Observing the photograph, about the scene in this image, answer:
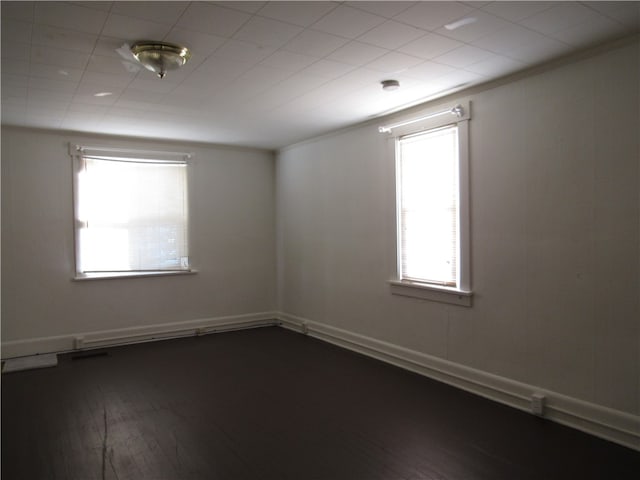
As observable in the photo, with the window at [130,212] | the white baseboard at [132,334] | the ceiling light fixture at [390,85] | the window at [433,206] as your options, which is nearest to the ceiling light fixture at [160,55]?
the ceiling light fixture at [390,85]

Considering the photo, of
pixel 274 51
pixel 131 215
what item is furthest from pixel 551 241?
pixel 131 215

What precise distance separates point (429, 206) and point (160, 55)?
2.56m

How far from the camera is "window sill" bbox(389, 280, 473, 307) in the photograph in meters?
3.87

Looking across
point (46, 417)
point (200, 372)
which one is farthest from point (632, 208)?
point (46, 417)

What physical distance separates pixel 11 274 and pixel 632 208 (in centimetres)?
568

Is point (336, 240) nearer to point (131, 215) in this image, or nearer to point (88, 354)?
point (131, 215)

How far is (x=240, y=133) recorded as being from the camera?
17.8ft

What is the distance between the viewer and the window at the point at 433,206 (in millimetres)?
3871

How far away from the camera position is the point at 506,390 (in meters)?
3.52

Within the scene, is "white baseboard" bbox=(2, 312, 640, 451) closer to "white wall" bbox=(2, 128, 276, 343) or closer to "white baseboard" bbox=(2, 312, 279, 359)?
"white baseboard" bbox=(2, 312, 279, 359)

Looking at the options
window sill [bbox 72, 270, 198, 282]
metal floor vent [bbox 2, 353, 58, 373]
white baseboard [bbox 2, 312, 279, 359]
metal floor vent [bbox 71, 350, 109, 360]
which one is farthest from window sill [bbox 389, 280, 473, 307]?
metal floor vent [bbox 2, 353, 58, 373]

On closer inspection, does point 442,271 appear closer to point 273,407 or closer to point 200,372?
point 273,407

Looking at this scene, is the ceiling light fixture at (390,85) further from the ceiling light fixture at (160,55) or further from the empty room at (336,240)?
the ceiling light fixture at (160,55)

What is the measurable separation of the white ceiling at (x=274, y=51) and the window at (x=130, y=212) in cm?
98
